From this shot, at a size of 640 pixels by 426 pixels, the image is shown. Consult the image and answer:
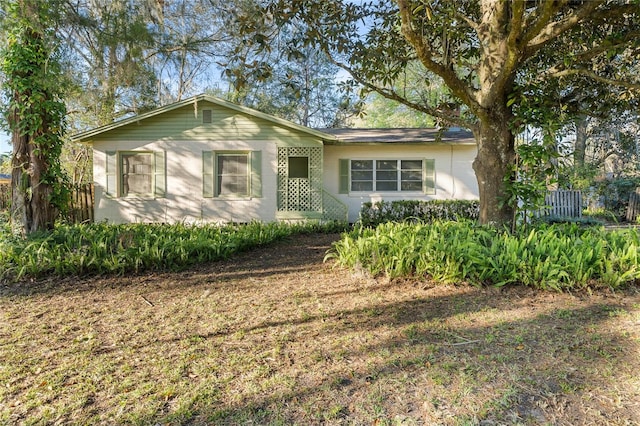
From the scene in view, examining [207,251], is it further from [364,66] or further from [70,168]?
[70,168]

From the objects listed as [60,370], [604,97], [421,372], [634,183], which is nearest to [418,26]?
[604,97]

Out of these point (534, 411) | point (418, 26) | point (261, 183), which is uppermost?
point (418, 26)

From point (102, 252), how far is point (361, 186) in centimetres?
842

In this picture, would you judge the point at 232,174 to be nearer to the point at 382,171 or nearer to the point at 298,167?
the point at 298,167

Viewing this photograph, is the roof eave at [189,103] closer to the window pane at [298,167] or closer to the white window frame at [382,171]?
the white window frame at [382,171]

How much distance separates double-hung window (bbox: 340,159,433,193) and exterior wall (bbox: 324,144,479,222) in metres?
0.19

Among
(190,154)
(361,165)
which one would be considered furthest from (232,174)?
(361,165)

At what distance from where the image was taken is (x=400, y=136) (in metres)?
12.6

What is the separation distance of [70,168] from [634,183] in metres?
26.2

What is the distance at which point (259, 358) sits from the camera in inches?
114

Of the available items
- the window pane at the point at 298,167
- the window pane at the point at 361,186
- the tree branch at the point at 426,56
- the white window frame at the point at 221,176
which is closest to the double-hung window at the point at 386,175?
the window pane at the point at 361,186

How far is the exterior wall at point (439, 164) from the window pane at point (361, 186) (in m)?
0.24

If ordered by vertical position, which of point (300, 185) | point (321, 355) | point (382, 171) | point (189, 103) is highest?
point (189, 103)

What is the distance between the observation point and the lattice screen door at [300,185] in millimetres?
11680
